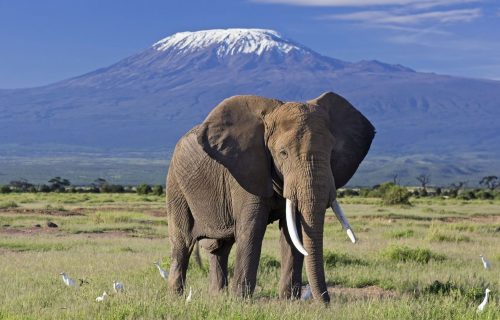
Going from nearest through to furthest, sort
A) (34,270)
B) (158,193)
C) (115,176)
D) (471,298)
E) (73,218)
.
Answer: (471,298) → (34,270) → (73,218) → (158,193) → (115,176)

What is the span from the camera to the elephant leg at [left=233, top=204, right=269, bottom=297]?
9.98 meters

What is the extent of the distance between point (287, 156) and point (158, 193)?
188 feet

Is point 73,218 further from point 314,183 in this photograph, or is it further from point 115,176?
point 115,176

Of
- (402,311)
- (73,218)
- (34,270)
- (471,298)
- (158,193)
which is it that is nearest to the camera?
(402,311)

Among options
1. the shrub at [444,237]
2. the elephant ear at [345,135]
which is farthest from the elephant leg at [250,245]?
the shrub at [444,237]

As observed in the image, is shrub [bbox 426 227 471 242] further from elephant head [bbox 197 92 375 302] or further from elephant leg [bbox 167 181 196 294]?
elephant head [bbox 197 92 375 302]

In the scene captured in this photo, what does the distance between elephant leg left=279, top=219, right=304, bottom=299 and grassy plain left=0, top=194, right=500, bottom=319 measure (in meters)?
0.23

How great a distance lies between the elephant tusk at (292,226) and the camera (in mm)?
9086

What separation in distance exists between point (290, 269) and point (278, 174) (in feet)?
4.09

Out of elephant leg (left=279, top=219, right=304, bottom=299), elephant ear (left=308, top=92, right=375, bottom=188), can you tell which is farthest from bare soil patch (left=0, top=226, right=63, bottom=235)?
elephant ear (left=308, top=92, right=375, bottom=188)

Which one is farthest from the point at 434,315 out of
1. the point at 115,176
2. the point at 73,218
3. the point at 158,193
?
the point at 115,176

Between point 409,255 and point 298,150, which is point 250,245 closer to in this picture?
point 298,150

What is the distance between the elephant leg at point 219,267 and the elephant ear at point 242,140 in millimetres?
1651

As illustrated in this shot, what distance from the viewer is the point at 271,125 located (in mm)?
9922
